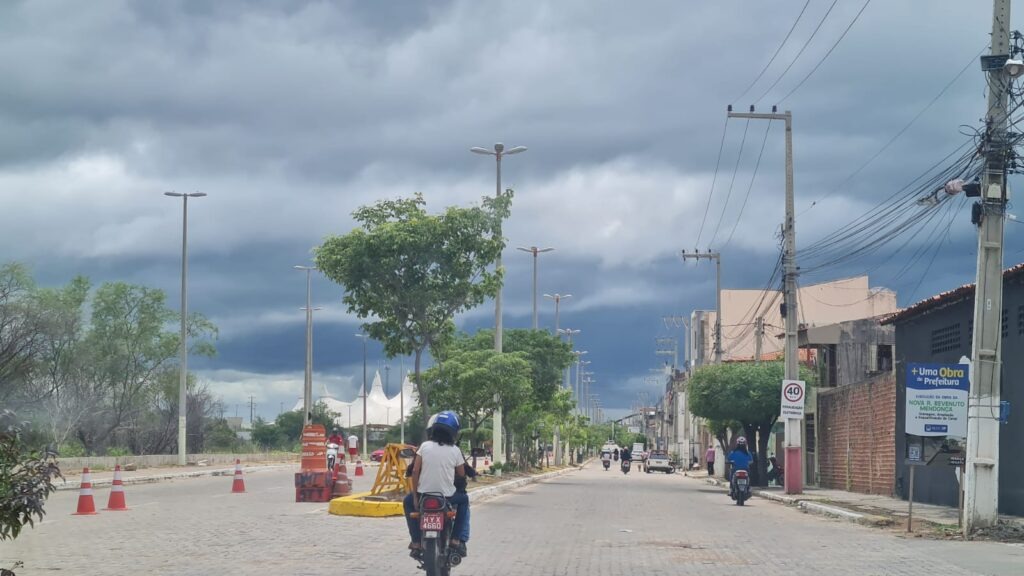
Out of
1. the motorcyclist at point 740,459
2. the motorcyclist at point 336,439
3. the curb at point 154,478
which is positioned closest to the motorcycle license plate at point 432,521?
the motorcyclist at point 740,459

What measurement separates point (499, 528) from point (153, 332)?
50.0m

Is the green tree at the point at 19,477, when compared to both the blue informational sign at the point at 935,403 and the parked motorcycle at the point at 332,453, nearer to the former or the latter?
the blue informational sign at the point at 935,403

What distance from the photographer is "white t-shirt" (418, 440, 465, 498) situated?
1066 cm

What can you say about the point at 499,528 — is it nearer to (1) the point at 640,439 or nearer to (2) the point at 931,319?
(2) the point at 931,319

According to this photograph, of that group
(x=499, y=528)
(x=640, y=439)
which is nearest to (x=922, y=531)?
(x=499, y=528)

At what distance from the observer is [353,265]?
84.8 ft

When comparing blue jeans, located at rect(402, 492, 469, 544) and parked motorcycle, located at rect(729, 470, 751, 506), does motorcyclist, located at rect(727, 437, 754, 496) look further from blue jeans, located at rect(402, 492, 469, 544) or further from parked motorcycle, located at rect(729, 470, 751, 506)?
blue jeans, located at rect(402, 492, 469, 544)

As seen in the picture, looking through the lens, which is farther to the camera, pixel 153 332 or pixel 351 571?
pixel 153 332

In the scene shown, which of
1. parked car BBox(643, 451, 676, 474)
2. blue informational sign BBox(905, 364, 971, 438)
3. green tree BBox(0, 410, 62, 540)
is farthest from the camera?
parked car BBox(643, 451, 676, 474)

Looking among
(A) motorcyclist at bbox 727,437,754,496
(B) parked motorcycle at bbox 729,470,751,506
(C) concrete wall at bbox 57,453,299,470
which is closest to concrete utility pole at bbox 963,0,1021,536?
(B) parked motorcycle at bbox 729,470,751,506

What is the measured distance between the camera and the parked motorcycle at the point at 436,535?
34.1ft

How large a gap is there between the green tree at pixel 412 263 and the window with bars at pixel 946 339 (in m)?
10.3

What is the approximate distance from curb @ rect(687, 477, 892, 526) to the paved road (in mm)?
735

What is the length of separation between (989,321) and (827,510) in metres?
9.05
